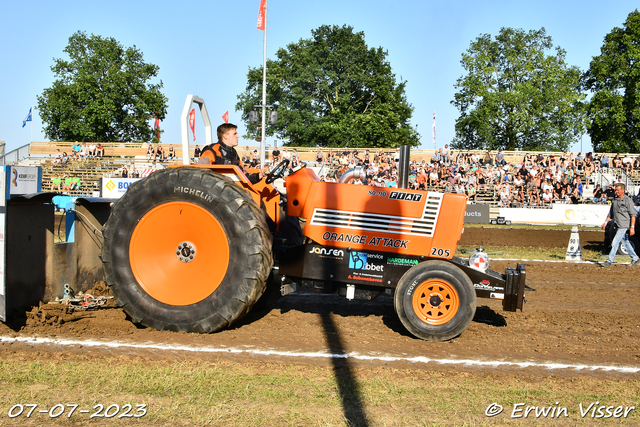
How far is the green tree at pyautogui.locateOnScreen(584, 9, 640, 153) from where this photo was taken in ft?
138

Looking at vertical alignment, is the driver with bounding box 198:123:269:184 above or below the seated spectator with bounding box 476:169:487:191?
above

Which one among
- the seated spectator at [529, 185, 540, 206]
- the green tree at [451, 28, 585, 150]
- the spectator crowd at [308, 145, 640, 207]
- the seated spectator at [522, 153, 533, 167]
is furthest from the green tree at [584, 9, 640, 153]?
the seated spectator at [529, 185, 540, 206]

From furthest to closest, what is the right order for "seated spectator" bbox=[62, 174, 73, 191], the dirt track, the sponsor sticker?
"seated spectator" bbox=[62, 174, 73, 191]
the sponsor sticker
the dirt track

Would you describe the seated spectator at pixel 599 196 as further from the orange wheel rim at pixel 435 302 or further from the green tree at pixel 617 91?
the orange wheel rim at pixel 435 302

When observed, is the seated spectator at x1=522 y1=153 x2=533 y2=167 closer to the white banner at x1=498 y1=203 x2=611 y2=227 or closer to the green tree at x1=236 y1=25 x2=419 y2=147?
the white banner at x1=498 y1=203 x2=611 y2=227

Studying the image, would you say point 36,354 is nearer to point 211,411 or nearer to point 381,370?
point 211,411

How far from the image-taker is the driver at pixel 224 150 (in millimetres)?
5910

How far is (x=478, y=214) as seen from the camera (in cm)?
2386

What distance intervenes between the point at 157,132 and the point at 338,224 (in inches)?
1913

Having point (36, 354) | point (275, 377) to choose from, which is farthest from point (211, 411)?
point (36, 354)

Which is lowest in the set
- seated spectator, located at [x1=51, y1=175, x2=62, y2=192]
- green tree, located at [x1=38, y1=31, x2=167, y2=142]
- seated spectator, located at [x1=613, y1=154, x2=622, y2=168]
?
seated spectator, located at [x1=51, y1=175, x2=62, y2=192]

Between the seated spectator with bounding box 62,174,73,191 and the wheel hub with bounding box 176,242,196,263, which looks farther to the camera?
the seated spectator with bounding box 62,174,73,191

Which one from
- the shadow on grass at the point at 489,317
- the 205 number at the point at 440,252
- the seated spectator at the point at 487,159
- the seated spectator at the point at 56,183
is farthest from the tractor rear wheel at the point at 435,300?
the seated spectator at the point at 56,183

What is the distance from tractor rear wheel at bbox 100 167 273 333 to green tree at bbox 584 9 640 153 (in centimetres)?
4394
